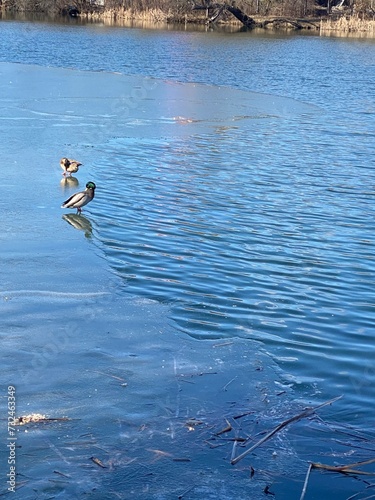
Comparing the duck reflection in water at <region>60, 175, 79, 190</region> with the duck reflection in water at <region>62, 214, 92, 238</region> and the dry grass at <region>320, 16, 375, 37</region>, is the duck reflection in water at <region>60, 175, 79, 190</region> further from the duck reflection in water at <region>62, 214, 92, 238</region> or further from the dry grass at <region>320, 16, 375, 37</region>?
the dry grass at <region>320, 16, 375, 37</region>

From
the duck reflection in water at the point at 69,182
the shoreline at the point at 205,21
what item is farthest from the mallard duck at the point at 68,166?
the shoreline at the point at 205,21

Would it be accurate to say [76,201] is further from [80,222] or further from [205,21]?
[205,21]

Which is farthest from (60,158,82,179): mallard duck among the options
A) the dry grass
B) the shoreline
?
the dry grass

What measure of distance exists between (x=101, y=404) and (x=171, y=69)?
63.7 feet

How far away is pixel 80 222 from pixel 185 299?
226 cm

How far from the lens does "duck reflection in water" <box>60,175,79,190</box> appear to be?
9.04m

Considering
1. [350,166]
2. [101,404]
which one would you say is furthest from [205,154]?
[101,404]

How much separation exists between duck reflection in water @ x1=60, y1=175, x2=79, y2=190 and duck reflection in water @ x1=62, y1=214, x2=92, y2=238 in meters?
1.05

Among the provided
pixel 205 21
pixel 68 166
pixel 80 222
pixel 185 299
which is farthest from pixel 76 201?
pixel 205 21

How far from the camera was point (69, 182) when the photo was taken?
30.1 feet

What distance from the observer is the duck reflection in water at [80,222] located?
24.8 ft

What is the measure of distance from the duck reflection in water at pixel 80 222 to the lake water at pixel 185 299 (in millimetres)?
30

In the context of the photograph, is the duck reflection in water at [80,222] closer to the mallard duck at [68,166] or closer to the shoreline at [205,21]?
the mallard duck at [68,166]

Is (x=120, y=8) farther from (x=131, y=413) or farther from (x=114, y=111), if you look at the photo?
(x=131, y=413)
